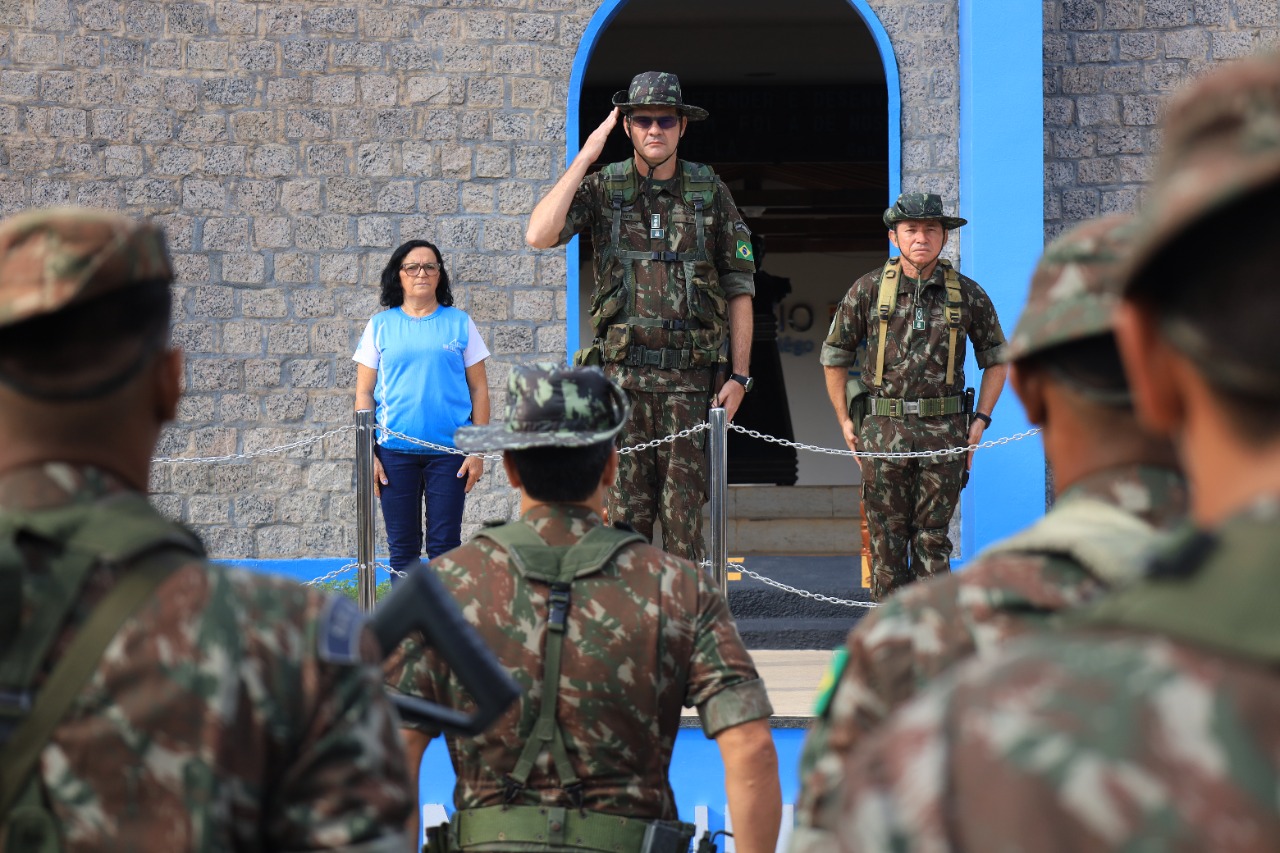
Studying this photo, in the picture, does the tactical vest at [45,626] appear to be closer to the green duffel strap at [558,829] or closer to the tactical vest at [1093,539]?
the tactical vest at [1093,539]

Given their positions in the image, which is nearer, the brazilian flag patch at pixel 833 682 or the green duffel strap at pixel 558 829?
the brazilian flag patch at pixel 833 682

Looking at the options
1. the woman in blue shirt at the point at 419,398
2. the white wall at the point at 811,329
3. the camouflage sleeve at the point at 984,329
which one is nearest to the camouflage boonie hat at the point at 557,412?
the woman in blue shirt at the point at 419,398

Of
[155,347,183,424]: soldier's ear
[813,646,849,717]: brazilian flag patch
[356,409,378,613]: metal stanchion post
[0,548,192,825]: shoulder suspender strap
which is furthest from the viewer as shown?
[356,409,378,613]: metal stanchion post

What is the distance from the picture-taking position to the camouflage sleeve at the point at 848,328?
6.47 meters

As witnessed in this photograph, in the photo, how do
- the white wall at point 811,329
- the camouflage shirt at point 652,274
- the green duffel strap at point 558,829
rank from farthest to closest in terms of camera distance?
the white wall at point 811,329 → the camouflage shirt at point 652,274 → the green duffel strap at point 558,829

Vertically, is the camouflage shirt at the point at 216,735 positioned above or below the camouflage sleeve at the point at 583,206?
below

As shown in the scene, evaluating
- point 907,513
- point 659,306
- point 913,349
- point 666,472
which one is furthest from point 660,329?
point 907,513

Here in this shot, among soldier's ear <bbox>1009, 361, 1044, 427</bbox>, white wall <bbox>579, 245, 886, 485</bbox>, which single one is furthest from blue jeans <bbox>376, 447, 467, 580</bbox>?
white wall <bbox>579, 245, 886, 485</bbox>

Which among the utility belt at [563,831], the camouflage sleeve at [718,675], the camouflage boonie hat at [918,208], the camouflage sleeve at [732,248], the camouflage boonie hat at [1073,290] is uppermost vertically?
the camouflage boonie hat at [918,208]

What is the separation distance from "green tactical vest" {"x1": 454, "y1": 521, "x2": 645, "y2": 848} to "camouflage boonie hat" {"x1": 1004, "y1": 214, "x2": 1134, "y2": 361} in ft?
3.47

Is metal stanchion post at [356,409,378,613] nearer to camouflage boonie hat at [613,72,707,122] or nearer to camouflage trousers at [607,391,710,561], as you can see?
camouflage trousers at [607,391,710,561]

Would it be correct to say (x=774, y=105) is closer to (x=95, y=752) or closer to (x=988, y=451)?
(x=988, y=451)

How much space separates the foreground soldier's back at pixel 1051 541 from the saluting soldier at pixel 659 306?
13.3 ft

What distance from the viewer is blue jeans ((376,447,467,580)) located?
6309 mm
